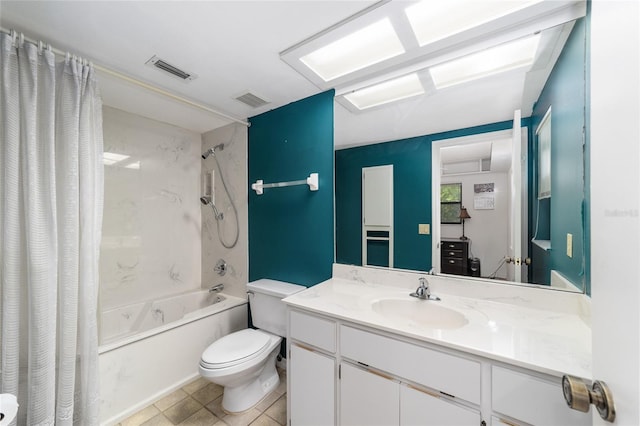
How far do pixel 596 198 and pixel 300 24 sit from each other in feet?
4.35

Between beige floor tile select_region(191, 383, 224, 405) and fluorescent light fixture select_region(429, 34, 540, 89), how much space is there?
2590 mm

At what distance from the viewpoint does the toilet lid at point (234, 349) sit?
1510mm

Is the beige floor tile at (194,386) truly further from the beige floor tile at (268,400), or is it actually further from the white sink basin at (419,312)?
the white sink basin at (419,312)

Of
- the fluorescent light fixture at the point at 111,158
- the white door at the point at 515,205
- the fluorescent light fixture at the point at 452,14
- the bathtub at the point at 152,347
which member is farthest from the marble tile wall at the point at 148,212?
the white door at the point at 515,205

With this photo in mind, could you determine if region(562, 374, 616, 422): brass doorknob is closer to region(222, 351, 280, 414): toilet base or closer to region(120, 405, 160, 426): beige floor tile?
region(222, 351, 280, 414): toilet base

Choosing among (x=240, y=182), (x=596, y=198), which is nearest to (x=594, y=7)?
(x=596, y=198)

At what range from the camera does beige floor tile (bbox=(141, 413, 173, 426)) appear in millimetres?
1552

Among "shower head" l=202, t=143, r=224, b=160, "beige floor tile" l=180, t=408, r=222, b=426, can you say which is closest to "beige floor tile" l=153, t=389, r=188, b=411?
"beige floor tile" l=180, t=408, r=222, b=426

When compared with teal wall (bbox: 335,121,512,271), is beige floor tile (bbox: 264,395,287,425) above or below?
below

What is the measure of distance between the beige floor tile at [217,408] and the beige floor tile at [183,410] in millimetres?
74

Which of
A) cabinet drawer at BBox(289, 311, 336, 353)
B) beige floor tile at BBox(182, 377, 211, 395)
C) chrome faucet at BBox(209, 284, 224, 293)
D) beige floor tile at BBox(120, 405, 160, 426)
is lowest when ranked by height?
beige floor tile at BBox(182, 377, 211, 395)

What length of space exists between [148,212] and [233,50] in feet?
5.99

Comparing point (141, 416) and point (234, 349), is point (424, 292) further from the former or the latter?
→ point (141, 416)

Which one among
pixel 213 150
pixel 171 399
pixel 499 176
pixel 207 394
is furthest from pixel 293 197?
pixel 171 399
